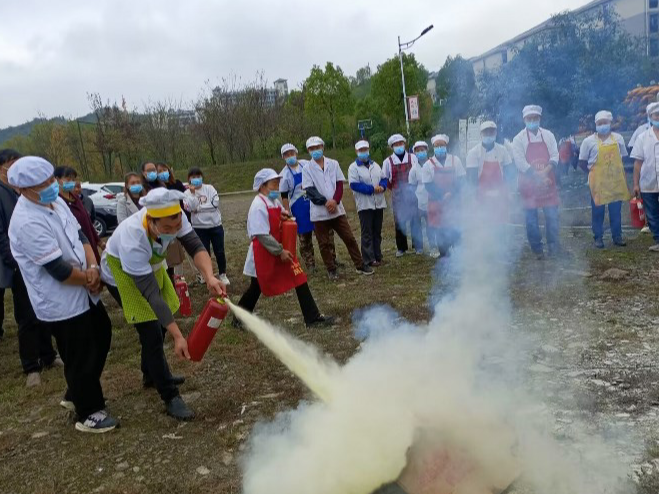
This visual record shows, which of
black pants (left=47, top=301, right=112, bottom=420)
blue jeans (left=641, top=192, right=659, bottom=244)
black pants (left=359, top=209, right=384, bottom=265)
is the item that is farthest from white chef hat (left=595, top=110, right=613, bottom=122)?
black pants (left=47, top=301, right=112, bottom=420)

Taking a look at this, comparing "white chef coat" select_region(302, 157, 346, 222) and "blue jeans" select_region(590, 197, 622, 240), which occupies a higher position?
"white chef coat" select_region(302, 157, 346, 222)

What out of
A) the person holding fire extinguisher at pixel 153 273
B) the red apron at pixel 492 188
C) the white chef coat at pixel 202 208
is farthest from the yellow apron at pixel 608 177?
the person holding fire extinguisher at pixel 153 273

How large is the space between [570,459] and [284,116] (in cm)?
3493

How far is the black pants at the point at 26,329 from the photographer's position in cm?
509

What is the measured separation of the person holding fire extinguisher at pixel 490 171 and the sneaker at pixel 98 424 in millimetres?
5249

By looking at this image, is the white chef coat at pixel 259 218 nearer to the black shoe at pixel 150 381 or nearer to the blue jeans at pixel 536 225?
the black shoe at pixel 150 381

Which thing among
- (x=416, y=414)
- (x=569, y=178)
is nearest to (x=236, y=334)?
(x=416, y=414)

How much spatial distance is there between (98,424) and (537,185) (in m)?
6.12

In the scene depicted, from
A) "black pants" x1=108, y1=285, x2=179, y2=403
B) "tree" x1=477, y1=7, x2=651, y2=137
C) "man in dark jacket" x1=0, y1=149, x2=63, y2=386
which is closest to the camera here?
"black pants" x1=108, y1=285, x2=179, y2=403

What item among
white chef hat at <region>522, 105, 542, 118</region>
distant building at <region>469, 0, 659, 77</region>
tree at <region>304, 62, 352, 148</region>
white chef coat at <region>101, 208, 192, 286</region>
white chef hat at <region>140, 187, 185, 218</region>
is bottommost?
white chef coat at <region>101, 208, 192, 286</region>

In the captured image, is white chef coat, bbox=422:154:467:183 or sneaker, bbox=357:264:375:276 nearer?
white chef coat, bbox=422:154:467:183

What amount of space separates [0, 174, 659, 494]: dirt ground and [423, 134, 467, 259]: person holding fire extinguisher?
3.10 feet

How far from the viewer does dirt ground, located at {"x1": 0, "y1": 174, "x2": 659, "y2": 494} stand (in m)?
3.43

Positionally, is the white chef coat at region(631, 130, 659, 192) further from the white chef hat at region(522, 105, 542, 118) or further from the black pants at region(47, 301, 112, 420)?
the black pants at region(47, 301, 112, 420)
